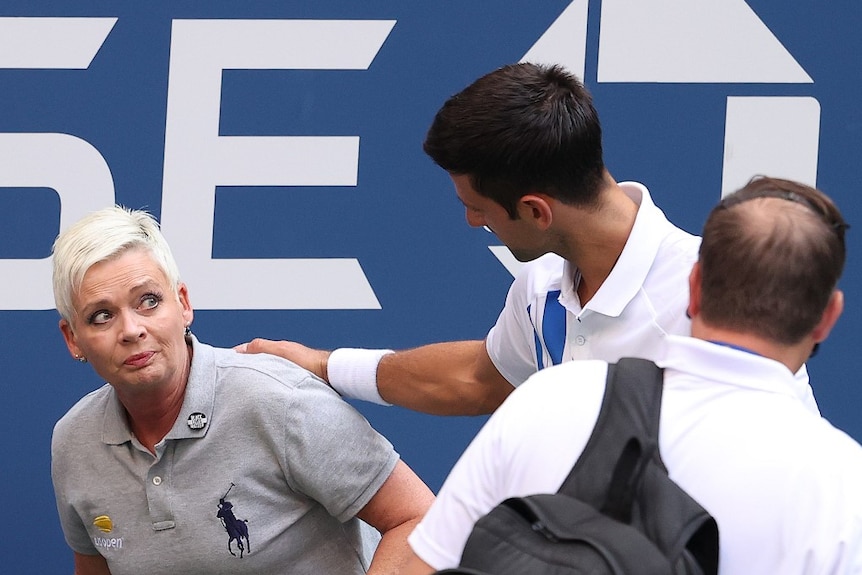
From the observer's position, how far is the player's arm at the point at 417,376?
2057 mm

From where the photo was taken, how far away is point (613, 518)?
1071mm

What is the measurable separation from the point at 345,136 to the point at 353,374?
0.55 m

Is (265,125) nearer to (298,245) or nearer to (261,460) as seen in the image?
(298,245)

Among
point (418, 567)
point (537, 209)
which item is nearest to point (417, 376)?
point (537, 209)

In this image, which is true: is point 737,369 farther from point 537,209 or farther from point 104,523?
point 104,523

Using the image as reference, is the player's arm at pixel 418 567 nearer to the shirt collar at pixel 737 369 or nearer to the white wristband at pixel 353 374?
the shirt collar at pixel 737 369

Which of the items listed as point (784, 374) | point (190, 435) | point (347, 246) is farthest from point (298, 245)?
point (784, 374)

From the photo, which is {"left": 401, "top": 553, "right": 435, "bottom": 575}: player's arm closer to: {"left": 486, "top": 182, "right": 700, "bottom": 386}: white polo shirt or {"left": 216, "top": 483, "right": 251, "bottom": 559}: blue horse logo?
{"left": 486, "top": 182, "right": 700, "bottom": 386}: white polo shirt

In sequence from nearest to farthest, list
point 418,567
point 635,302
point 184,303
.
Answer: point 418,567, point 635,302, point 184,303

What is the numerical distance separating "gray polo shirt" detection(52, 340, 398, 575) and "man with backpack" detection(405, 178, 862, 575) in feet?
2.35

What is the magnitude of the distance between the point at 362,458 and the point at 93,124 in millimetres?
947

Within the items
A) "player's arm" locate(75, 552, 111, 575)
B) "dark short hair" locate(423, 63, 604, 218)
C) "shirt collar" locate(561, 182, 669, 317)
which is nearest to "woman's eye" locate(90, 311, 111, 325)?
"player's arm" locate(75, 552, 111, 575)

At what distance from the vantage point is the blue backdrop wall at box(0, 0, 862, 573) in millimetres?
2357

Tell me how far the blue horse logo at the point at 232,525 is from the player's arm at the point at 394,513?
18cm
